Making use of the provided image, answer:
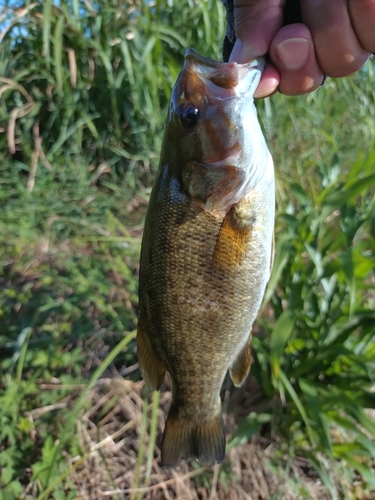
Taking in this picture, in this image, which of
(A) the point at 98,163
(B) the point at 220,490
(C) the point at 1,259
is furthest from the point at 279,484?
Result: (A) the point at 98,163

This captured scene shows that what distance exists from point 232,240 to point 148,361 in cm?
39

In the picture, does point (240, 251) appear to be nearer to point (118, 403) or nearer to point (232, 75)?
point (232, 75)

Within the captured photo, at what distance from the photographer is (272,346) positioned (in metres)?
1.51

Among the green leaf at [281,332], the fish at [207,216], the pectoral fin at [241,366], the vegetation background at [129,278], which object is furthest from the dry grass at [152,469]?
the fish at [207,216]

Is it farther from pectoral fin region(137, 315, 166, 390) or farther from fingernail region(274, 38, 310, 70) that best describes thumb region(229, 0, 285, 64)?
pectoral fin region(137, 315, 166, 390)

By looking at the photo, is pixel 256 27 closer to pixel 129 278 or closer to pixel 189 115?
pixel 189 115

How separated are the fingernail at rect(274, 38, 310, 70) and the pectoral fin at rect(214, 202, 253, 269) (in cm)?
42

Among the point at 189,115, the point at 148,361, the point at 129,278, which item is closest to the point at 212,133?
the point at 189,115

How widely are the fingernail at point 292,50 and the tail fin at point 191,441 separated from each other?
980 mm

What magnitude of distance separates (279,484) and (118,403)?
0.76m

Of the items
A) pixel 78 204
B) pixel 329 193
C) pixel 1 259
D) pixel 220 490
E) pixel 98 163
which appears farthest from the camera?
pixel 98 163

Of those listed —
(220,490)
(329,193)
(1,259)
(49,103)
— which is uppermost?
(49,103)

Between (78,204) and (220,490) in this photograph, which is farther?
(78,204)

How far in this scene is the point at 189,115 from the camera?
40.2 inches
